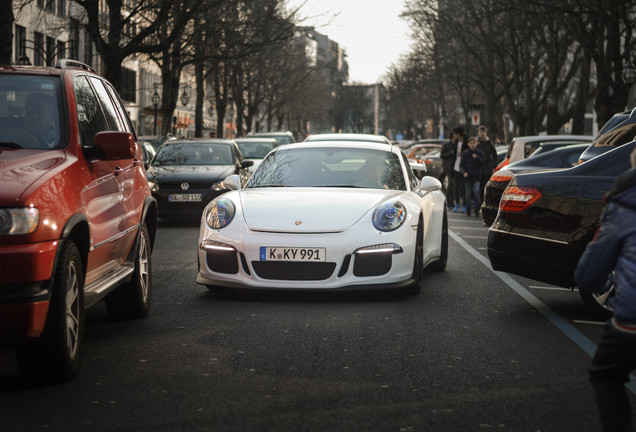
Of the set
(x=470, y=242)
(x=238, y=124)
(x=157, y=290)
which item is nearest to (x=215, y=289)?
(x=157, y=290)

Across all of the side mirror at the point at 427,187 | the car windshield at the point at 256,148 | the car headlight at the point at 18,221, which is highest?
the car headlight at the point at 18,221

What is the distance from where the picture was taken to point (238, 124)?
69438mm

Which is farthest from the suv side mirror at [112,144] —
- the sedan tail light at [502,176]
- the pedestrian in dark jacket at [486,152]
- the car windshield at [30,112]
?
the pedestrian in dark jacket at [486,152]

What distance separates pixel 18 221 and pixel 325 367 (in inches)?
78.7

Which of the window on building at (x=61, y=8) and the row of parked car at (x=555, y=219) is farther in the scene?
the window on building at (x=61, y=8)

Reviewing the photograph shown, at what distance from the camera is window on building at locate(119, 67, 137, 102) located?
68250 millimetres

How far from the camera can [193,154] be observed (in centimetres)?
1992

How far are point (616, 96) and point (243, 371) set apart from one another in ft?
81.1

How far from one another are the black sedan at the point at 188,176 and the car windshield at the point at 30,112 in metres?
11.0

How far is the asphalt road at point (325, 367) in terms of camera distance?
508 centimetres

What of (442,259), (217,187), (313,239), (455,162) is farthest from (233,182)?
(455,162)

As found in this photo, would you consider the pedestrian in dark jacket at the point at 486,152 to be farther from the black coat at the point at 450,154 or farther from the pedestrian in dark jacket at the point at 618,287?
the pedestrian in dark jacket at the point at 618,287

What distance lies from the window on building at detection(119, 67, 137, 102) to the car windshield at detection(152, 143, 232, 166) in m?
48.3

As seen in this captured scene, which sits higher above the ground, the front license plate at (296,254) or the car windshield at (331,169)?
the car windshield at (331,169)
